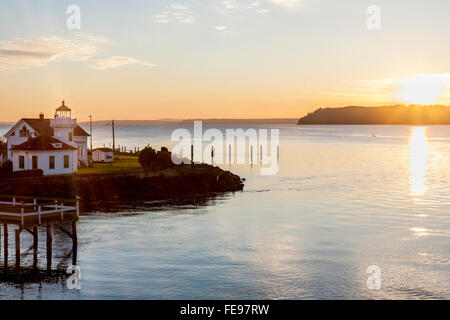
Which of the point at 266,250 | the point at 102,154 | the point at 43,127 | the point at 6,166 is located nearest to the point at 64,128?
the point at 43,127

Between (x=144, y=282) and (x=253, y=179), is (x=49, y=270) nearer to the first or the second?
(x=144, y=282)

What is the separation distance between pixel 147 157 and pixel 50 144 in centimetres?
1978

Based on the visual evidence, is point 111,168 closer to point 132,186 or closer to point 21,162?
point 132,186

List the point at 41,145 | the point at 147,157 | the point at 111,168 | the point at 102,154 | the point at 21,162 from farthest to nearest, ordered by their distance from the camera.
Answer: the point at 102,154 < the point at 147,157 < the point at 111,168 < the point at 21,162 < the point at 41,145

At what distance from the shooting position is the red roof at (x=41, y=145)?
65.6m

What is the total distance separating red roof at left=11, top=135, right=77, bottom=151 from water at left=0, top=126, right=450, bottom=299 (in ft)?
39.0

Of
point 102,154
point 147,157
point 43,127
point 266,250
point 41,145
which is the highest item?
point 43,127

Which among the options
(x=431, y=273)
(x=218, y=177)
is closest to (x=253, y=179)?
(x=218, y=177)

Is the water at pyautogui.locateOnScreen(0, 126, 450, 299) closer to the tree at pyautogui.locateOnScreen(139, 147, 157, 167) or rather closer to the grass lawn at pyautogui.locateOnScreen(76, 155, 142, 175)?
the grass lawn at pyautogui.locateOnScreen(76, 155, 142, 175)

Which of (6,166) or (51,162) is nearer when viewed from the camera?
(51,162)

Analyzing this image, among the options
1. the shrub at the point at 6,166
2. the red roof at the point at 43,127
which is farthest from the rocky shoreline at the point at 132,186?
the shrub at the point at 6,166

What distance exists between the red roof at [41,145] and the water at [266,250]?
39.0 ft

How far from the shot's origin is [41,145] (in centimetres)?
6619
